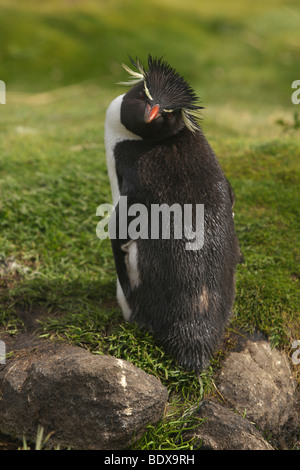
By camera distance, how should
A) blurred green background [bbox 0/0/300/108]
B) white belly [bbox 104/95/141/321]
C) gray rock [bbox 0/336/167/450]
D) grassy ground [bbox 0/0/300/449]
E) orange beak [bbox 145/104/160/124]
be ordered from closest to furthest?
gray rock [bbox 0/336/167/450] < orange beak [bbox 145/104/160/124] < white belly [bbox 104/95/141/321] < grassy ground [bbox 0/0/300/449] < blurred green background [bbox 0/0/300/108]

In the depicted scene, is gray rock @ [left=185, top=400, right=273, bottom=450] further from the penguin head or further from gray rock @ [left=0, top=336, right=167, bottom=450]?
the penguin head

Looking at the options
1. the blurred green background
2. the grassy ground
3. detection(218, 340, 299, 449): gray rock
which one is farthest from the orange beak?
the blurred green background

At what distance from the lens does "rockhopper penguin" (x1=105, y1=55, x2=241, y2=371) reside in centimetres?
267

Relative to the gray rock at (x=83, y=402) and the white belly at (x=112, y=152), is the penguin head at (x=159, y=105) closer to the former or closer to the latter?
the white belly at (x=112, y=152)

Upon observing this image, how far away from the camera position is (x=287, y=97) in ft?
30.6

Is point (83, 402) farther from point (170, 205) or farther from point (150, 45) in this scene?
point (150, 45)

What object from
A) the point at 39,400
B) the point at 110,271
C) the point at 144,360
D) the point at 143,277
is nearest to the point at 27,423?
the point at 39,400

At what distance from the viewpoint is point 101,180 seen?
15.4ft

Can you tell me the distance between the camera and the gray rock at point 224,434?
2324 mm

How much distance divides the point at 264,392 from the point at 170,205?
116 centimetres

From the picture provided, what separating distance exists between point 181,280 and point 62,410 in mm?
870

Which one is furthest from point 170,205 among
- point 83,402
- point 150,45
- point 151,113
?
point 150,45

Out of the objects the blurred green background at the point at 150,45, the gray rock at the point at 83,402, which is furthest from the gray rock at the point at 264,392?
the blurred green background at the point at 150,45
